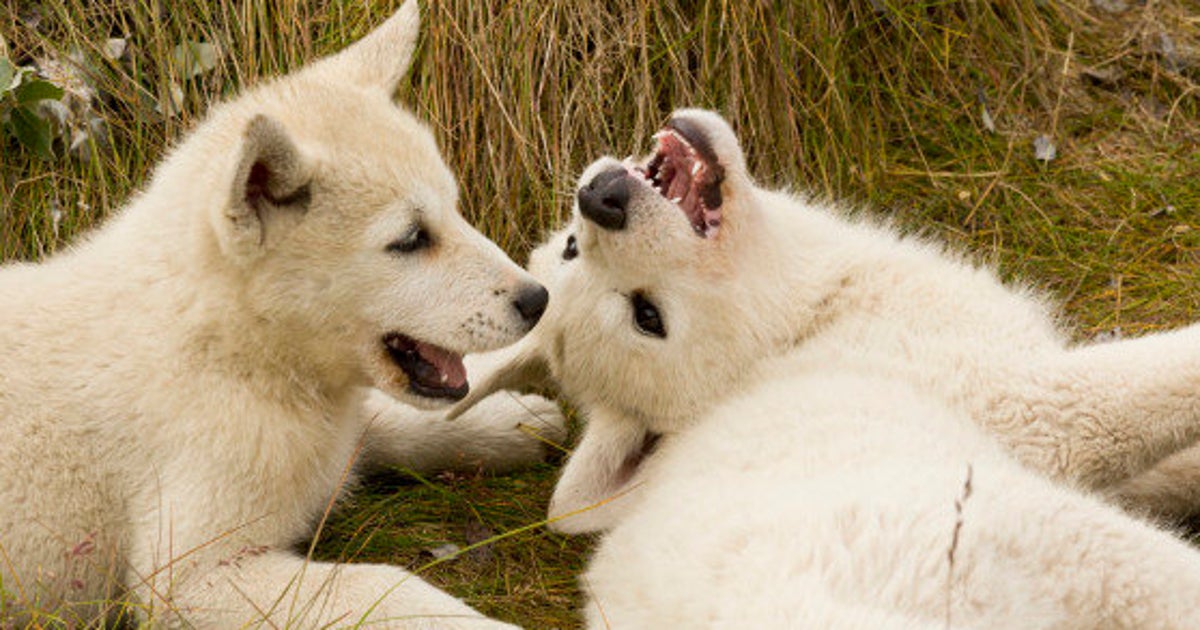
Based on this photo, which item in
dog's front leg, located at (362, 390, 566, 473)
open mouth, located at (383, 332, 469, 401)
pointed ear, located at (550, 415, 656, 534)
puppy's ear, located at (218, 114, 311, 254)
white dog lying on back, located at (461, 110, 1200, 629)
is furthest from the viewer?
dog's front leg, located at (362, 390, 566, 473)

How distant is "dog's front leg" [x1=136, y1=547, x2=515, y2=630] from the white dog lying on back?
47 cm

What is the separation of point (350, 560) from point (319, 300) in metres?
1.02

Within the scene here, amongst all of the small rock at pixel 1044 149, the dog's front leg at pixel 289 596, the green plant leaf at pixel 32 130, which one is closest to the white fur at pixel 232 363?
the dog's front leg at pixel 289 596

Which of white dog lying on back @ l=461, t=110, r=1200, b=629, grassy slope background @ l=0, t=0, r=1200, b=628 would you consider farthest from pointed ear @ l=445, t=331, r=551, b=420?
grassy slope background @ l=0, t=0, r=1200, b=628

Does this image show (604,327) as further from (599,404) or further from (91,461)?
(91,461)

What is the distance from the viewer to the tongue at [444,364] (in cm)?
486

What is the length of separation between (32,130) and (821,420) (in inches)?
131

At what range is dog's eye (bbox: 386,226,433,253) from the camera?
4617mm

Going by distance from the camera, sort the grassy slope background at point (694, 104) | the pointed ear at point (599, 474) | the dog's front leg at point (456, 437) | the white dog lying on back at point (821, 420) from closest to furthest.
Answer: the white dog lying on back at point (821, 420), the pointed ear at point (599, 474), the dog's front leg at point (456, 437), the grassy slope background at point (694, 104)

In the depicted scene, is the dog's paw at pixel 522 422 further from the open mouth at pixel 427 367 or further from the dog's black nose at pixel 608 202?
the dog's black nose at pixel 608 202

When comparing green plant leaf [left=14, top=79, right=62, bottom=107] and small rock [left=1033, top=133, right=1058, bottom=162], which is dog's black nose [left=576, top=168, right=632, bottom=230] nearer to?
green plant leaf [left=14, top=79, right=62, bottom=107]

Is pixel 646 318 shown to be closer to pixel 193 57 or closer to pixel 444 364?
pixel 444 364

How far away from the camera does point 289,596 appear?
4.44 meters

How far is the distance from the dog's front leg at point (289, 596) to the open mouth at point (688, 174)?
138 centimetres
